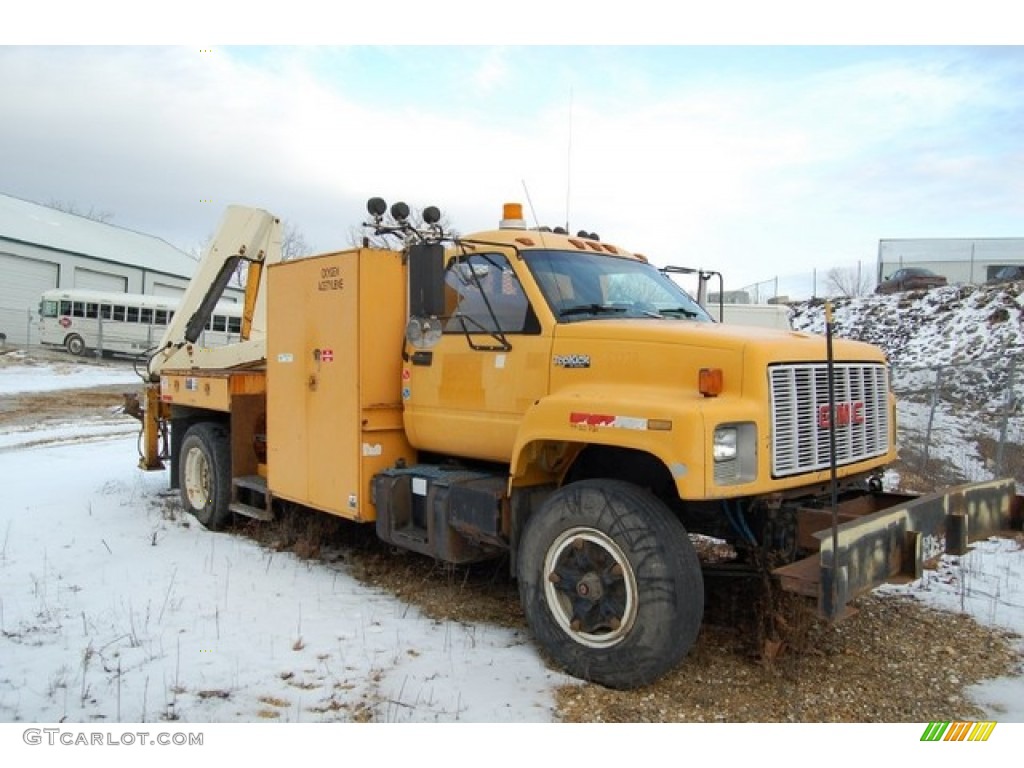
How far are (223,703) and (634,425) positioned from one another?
2401 mm

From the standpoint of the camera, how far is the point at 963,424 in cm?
1490

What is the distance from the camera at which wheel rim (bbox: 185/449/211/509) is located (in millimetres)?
8016

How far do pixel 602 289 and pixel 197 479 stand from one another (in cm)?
496

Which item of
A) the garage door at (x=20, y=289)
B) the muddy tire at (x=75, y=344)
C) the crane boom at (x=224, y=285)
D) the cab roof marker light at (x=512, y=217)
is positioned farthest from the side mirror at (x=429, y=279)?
the garage door at (x=20, y=289)

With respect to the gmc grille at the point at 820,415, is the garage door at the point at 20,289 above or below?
above

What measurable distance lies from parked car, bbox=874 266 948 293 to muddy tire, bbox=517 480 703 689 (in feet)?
94.8

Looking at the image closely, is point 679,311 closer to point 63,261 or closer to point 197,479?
point 197,479

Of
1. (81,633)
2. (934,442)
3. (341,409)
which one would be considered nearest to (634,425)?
(341,409)

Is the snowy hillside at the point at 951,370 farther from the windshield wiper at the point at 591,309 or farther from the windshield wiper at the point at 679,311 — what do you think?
the windshield wiper at the point at 591,309

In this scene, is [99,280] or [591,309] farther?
[99,280]

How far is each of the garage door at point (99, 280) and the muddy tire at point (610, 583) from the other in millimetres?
42121

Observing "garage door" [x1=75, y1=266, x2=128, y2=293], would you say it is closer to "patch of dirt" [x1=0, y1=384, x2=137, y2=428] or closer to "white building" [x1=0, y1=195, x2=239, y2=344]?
"white building" [x1=0, y1=195, x2=239, y2=344]

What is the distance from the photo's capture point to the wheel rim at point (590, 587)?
4.12 m

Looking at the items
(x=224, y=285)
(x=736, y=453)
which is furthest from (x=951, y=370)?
(x=736, y=453)
